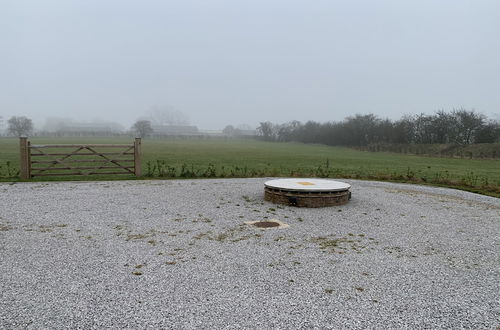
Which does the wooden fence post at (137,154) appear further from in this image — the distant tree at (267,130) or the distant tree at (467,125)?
the distant tree at (267,130)

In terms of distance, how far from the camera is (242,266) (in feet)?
17.1

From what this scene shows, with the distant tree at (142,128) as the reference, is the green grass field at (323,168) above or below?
below

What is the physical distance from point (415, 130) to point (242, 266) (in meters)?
59.3

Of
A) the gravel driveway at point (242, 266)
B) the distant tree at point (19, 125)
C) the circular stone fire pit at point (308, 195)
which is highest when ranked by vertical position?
the distant tree at point (19, 125)

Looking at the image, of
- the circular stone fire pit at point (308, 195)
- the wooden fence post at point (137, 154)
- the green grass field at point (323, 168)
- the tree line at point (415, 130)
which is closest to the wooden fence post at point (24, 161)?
the green grass field at point (323, 168)

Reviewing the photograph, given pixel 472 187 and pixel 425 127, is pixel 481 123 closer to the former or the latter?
pixel 425 127

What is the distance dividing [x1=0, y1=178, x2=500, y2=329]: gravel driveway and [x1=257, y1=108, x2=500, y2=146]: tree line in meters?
48.2

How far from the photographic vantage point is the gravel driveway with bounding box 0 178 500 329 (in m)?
3.80

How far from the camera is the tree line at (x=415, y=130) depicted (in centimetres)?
4994

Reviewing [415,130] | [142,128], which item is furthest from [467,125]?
[142,128]

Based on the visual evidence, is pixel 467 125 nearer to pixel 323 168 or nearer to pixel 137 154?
pixel 323 168

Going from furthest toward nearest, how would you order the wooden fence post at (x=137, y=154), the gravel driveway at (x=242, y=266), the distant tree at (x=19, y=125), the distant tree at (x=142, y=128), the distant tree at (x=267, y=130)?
the distant tree at (x=267, y=130)
the distant tree at (x=142, y=128)
the distant tree at (x=19, y=125)
the wooden fence post at (x=137, y=154)
the gravel driveway at (x=242, y=266)

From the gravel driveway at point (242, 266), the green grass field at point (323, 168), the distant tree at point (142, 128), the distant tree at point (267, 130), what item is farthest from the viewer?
the distant tree at point (267, 130)

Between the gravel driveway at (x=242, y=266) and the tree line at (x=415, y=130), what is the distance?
48.2m
